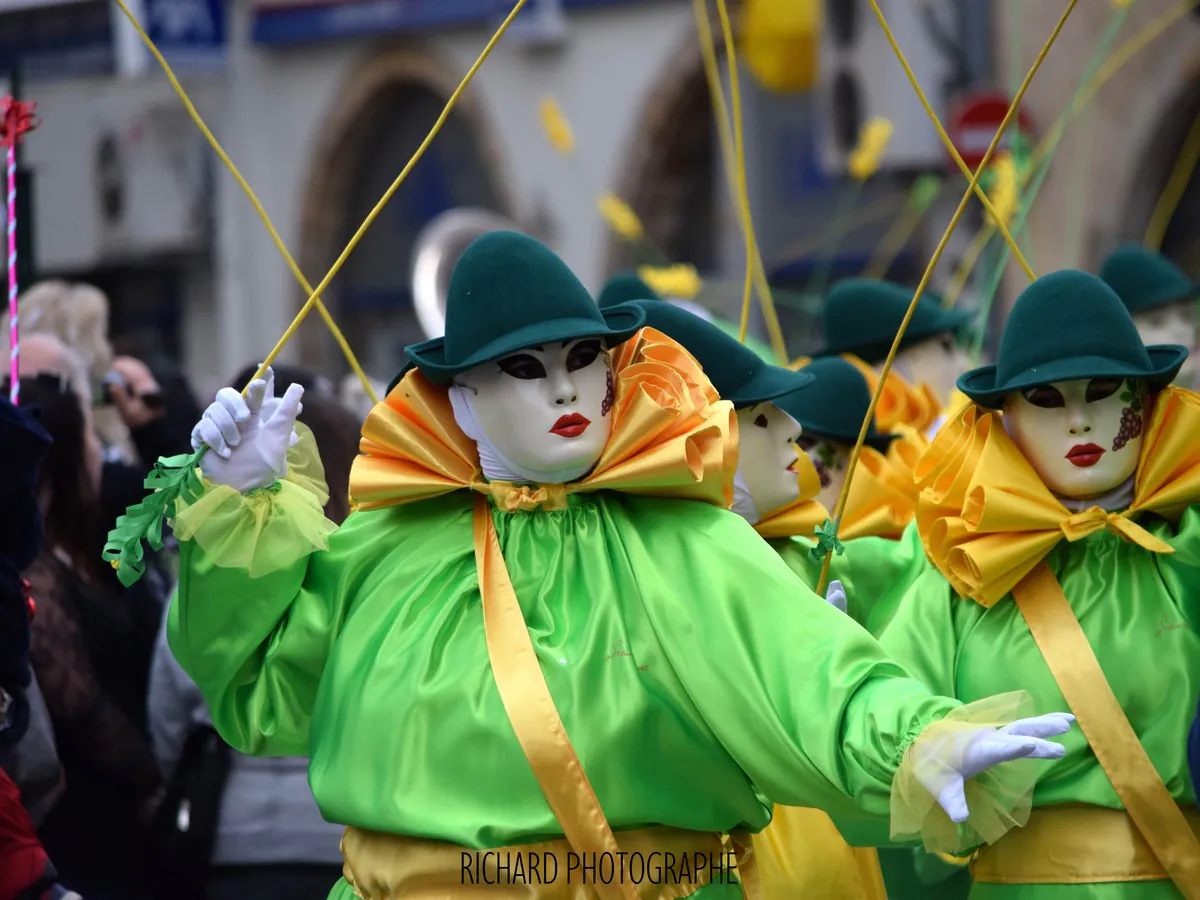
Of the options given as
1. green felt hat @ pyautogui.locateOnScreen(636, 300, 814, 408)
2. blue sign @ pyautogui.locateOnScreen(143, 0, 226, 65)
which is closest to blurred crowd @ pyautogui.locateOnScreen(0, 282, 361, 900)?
green felt hat @ pyautogui.locateOnScreen(636, 300, 814, 408)

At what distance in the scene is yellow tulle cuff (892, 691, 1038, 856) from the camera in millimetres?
2971

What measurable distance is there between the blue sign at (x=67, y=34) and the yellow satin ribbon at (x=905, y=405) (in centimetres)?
1153

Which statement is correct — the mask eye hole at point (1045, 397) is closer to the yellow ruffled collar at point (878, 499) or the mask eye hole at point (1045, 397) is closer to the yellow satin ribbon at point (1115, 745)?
the yellow satin ribbon at point (1115, 745)

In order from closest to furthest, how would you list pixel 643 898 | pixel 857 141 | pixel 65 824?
pixel 643 898, pixel 65 824, pixel 857 141

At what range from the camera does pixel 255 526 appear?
136 inches

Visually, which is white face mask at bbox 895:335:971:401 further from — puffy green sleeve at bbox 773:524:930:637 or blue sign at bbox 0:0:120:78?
blue sign at bbox 0:0:120:78

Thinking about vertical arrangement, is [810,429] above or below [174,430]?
above

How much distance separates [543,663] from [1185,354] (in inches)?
58.8

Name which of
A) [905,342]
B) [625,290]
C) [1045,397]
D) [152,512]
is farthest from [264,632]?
[905,342]

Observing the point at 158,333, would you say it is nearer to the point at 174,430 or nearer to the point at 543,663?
the point at 174,430

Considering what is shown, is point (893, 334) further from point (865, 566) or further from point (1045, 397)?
point (1045, 397)

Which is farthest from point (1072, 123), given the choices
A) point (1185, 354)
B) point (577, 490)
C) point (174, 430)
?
point (577, 490)

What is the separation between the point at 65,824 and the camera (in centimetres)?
470

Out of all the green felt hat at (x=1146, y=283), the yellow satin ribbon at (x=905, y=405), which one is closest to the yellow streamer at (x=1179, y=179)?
the green felt hat at (x=1146, y=283)
